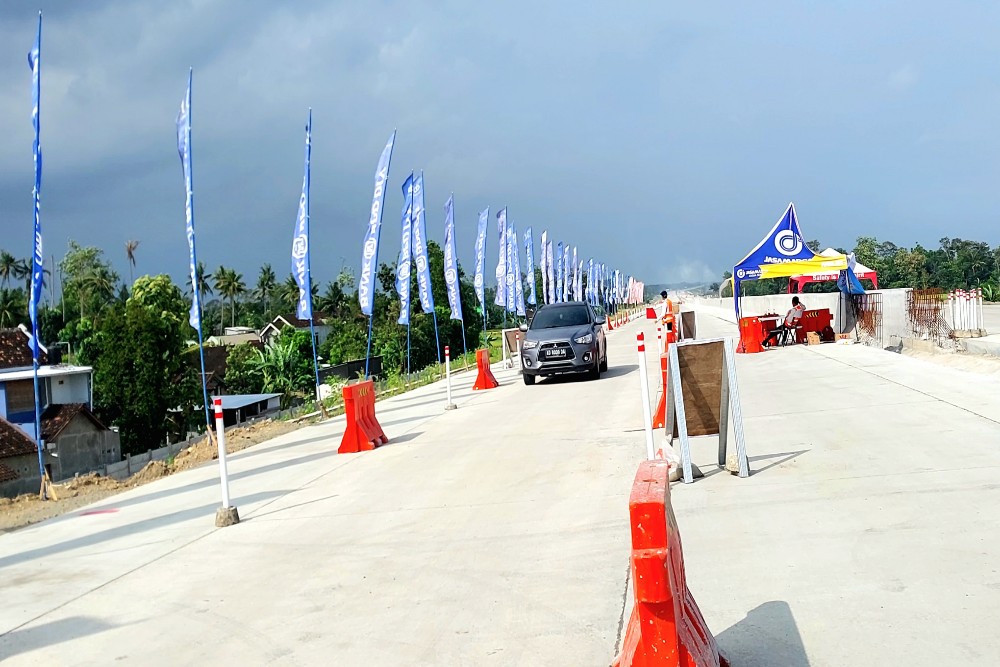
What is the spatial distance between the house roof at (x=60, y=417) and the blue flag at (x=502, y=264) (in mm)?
25782

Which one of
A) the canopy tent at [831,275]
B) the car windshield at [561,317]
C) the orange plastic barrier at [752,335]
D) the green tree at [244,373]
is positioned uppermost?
the canopy tent at [831,275]

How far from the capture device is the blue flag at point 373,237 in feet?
78.3

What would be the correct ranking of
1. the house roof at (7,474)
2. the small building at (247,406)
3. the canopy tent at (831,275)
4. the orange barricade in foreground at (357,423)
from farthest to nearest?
1. the small building at (247,406)
2. the house roof at (7,474)
3. the canopy tent at (831,275)
4. the orange barricade in foreground at (357,423)

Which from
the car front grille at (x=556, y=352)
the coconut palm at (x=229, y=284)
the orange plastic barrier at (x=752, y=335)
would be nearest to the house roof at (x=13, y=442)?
the car front grille at (x=556, y=352)

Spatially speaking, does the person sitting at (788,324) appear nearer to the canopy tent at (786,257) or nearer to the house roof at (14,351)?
the canopy tent at (786,257)

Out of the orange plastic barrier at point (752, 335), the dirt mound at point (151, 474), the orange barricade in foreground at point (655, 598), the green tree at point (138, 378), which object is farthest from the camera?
the green tree at point (138, 378)

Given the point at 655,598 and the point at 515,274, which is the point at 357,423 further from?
the point at 515,274

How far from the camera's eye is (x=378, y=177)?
24.0 m

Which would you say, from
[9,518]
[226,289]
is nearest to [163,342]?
[9,518]

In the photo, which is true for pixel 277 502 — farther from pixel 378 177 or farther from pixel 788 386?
pixel 378 177

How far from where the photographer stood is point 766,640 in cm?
482

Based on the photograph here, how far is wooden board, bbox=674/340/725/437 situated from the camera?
9.09 metres

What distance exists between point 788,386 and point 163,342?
5234 cm

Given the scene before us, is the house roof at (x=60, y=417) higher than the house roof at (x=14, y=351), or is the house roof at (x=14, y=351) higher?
the house roof at (x=14, y=351)
